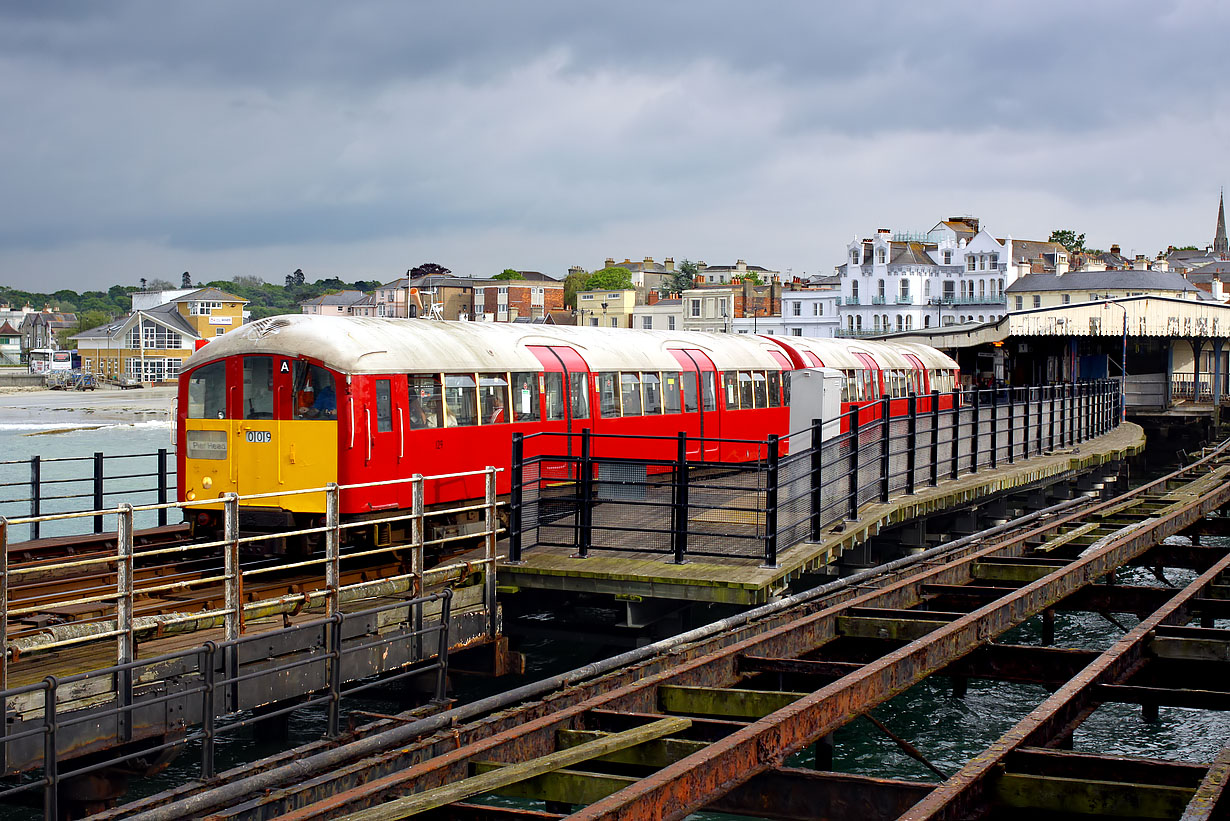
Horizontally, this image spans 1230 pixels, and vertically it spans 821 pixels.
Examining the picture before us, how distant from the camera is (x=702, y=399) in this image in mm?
21250

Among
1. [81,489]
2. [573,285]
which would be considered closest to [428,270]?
[573,285]

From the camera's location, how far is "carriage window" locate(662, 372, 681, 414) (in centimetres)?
2016

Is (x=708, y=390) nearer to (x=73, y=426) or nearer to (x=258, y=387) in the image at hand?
(x=258, y=387)

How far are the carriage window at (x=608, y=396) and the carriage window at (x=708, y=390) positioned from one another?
2.93 m

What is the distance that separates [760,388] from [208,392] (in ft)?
38.6

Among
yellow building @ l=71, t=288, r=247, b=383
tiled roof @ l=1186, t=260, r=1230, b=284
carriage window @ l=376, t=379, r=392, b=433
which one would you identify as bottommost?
carriage window @ l=376, t=379, r=392, b=433

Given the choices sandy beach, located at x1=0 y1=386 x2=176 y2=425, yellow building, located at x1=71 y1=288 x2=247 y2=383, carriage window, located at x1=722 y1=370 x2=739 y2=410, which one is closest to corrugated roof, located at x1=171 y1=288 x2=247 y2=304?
yellow building, located at x1=71 y1=288 x2=247 y2=383

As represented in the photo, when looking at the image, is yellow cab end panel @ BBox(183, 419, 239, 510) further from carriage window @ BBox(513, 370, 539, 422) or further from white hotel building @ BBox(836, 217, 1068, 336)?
white hotel building @ BBox(836, 217, 1068, 336)

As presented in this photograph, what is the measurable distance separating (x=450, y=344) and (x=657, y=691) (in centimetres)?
934

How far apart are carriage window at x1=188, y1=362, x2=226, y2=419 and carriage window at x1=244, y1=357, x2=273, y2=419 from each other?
1.06 ft

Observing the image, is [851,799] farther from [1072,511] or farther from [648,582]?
[1072,511]

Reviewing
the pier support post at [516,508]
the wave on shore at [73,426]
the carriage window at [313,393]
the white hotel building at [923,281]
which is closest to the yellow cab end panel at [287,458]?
the carriage window at [313,393]

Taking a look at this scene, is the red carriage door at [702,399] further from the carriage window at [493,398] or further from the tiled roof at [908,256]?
the tiled roof at [908,256]

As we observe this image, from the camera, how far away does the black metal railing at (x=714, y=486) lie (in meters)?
12.7
